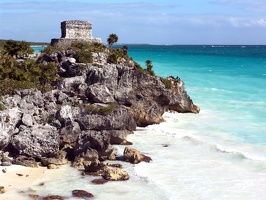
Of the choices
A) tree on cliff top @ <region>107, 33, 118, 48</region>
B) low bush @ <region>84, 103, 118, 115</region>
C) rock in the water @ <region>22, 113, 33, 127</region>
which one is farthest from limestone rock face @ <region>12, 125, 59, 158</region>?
tree on cliff top @ <region>107, 33, 118, 48</region>

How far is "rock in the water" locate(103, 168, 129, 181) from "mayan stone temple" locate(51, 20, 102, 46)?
1814 cm

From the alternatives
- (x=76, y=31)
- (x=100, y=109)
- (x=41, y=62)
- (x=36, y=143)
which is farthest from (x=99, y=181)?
(x=76, y=31)

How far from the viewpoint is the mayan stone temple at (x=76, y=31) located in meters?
34.3

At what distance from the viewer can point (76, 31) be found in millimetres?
34844

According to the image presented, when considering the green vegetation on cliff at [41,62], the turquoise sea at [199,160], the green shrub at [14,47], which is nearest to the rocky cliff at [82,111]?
the green vegetation on cliff at [41,62]

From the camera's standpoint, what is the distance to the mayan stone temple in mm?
34319

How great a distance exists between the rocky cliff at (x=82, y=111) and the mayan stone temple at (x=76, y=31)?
3555mm

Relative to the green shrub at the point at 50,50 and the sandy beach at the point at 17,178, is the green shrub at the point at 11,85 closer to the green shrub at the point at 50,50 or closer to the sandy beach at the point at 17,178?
the green shrub at the point at 50,50

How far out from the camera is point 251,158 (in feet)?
68.1

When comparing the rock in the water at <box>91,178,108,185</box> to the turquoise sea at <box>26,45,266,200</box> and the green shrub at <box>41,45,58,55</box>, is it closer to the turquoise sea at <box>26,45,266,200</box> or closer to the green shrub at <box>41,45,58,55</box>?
the turquoise sea at <box>26,45,266,200</box>

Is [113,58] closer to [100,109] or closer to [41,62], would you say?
[41,62]

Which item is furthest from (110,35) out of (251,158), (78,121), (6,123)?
(251,158)

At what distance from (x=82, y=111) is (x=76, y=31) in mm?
13071

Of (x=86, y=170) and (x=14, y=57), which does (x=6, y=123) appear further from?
(x=14, y=57)
